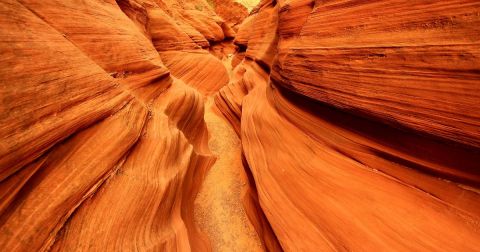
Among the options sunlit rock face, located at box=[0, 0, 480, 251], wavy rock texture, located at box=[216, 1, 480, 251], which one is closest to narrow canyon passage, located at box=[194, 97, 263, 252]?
sunlit rock face, located at box=[0, 0, 480, 251]

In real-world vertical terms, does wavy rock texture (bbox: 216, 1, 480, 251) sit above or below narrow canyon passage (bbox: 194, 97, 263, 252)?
above

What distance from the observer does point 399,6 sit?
6.25ft

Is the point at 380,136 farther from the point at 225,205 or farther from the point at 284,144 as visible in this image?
the point at 225,205

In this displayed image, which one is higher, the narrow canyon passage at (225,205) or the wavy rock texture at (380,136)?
the wavy rock texture at (380,136)

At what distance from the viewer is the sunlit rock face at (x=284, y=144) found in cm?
147

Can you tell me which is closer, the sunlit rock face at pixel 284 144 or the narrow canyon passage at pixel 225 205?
the sunlit rock face at pixel 284 144

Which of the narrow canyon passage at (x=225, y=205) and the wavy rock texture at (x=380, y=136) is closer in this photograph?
the wavy rock texture at (x=380, y=136)

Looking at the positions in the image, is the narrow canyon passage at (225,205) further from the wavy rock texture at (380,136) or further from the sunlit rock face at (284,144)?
the wavy rock texture at (380,136)

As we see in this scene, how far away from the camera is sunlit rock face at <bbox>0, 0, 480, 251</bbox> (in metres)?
1.47

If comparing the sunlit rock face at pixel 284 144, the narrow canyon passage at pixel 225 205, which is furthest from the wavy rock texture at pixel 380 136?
the narrow canyon passage at pixel 225 205

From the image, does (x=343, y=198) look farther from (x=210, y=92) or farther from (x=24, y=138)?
(x=210, y=92)

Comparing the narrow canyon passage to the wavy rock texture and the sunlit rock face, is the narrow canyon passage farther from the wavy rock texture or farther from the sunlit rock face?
the wavy rock texture

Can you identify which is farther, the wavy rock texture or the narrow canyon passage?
the narrow canyon passage

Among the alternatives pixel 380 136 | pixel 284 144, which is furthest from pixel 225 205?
pixel 380 136
